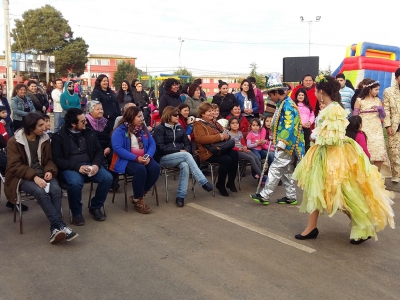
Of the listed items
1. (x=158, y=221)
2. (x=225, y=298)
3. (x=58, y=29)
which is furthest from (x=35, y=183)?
(x=58, y=29)

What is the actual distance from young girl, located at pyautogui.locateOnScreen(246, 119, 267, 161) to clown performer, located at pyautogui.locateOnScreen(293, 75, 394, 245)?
9.69 ft

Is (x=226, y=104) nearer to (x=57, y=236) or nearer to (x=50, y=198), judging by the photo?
(x=50, y=198)

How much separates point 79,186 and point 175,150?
177 centimetres

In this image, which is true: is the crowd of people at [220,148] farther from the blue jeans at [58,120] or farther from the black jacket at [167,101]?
the blue jeans at [58,120]

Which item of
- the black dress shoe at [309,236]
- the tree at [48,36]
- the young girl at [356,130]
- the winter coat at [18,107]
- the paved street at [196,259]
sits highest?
the tree at [48,36]

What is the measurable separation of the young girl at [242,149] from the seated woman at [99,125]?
222cm

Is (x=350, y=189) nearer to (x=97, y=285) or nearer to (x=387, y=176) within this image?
(x=97, y=285)

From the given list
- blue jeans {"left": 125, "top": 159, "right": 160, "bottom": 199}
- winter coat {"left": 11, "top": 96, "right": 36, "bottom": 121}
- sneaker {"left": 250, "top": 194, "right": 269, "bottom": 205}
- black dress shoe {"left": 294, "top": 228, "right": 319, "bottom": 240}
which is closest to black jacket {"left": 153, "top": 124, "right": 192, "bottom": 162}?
blue jeans {"left": 125, "top": 159, "right": 160, "bottom": 199}

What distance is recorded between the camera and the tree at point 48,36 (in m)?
45.7

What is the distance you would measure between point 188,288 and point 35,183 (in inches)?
95.0

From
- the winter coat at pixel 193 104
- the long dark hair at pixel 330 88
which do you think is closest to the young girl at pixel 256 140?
the winter coat at pixel 193 104

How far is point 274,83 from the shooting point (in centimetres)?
616

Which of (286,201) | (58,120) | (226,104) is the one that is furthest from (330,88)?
(58,120)

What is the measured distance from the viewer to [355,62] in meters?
18.3
